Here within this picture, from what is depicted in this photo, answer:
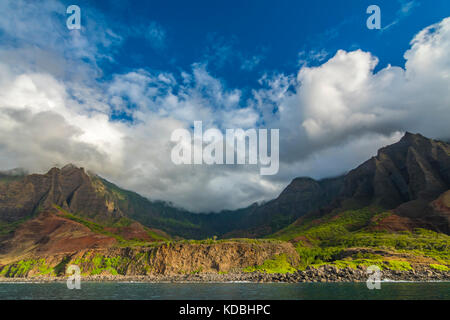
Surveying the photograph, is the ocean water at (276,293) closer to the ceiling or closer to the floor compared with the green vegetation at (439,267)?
closer to the ceiling

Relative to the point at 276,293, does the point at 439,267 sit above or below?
below

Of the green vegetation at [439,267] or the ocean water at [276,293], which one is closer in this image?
the ocean water at [276,293]

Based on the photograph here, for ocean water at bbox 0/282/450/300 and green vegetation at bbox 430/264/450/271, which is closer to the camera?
ocean water at bbox 0/282/450/300

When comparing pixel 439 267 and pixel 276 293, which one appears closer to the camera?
pixel 276 293

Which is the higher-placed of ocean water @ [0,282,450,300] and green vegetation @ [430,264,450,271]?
ocean water @ [0,282,450,300]
